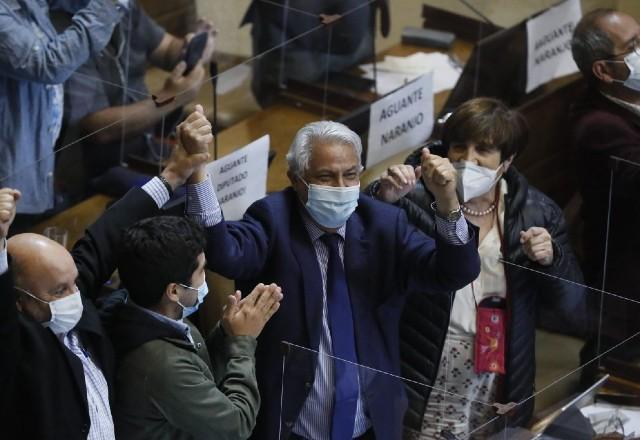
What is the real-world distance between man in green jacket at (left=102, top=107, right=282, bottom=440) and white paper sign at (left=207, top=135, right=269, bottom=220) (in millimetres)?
774

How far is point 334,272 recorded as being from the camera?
404 cm

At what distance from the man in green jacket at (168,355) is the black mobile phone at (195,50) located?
206 centimetres

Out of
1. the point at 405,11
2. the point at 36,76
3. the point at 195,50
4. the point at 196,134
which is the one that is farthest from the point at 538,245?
the point at 405,11

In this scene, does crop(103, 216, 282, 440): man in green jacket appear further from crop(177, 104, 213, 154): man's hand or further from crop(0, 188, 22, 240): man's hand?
crop(0, 188, 22, 240): man's hand

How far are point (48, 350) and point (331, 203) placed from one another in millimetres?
880

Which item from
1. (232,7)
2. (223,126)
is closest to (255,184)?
(223,126)

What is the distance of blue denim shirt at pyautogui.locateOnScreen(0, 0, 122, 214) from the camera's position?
507cm

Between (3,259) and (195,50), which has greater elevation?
(3,259)

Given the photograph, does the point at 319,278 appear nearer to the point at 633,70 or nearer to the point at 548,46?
the point at 633,70

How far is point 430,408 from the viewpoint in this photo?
155 inches

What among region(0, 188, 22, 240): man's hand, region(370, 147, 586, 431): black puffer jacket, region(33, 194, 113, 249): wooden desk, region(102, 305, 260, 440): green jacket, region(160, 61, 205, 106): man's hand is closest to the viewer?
region(0, 188, 22, 240): man's hand

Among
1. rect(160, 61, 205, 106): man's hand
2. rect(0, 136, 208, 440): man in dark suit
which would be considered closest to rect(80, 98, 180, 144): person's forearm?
rect(160, 61, 205, 106): man's hand

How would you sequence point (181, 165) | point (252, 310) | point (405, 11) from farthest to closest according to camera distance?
point (405, 11), point (181, 165), point (252, 310)

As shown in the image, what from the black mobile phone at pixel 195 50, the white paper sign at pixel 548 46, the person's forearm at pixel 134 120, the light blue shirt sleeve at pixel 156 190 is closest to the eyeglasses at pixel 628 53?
the white paper sign at pixel 548 46
